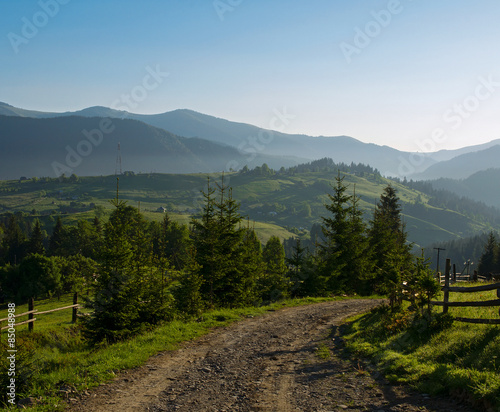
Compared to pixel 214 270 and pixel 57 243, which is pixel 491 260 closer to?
pixel 214 270

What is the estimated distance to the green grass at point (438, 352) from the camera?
329 inches

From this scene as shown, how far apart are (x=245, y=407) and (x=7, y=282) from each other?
81.5 m

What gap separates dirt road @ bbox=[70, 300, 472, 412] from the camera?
8.62 meters

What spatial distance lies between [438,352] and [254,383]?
18.3 ft

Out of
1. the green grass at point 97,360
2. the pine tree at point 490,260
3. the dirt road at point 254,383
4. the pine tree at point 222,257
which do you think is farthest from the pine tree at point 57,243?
the pine tree at point 490,260

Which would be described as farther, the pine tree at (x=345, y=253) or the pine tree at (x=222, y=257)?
the pine tree at (x=345, y=253)

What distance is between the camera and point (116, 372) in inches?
433

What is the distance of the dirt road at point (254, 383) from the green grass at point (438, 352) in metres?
0.55

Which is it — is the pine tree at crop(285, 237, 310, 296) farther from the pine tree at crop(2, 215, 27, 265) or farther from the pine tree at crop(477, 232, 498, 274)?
the pine tree at crop(2, 215, 27, 265)

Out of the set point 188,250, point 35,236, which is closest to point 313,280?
point 188,250

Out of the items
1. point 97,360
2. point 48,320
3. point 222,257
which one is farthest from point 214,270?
point 48,320

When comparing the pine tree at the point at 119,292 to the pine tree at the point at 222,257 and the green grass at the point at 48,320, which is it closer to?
the pine tree at the point at 222,257

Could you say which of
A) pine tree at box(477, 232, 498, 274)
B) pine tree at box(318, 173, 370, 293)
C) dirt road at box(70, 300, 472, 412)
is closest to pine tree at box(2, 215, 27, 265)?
pine tree at box(318, 173, 370, 293)

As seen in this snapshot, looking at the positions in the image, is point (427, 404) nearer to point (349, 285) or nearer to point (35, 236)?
point (349, 285)
